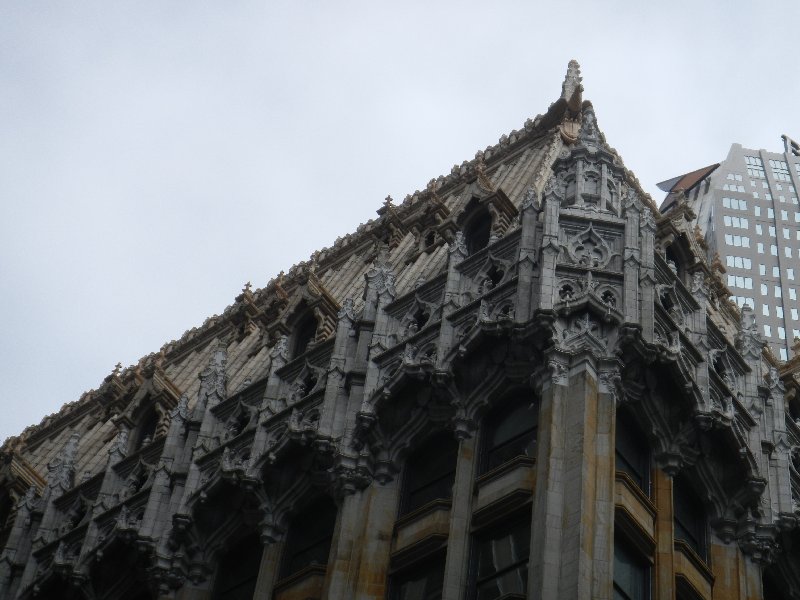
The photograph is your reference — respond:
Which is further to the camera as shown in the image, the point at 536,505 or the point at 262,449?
the point at 262,449

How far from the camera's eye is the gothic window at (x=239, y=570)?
3906 cm

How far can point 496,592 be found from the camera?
1232 inches

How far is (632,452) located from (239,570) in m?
10.5

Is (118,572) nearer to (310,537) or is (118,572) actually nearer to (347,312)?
(310,537)

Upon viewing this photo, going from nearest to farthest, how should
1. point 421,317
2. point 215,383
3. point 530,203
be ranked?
point 530,203
point 421,317
point 215,383

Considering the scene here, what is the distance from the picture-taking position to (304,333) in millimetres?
45375

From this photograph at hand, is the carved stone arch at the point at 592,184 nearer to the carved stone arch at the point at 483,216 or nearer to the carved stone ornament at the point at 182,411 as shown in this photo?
the carved stone arch at the point at 483,216

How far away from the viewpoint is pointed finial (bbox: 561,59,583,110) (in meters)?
50.5

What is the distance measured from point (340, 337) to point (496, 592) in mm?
10793

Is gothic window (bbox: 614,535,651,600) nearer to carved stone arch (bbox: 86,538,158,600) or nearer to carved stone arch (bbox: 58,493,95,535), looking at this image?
carved stone arch (bbox: 86,538,158,600)

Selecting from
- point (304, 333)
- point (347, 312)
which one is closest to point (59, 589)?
point (304, 333)

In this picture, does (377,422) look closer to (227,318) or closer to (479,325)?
(479,325)

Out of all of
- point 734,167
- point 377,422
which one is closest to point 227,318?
point 377,422

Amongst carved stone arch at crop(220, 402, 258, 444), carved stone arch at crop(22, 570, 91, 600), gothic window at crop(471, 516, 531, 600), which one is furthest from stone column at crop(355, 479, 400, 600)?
carved stone arch at crop(22, 570, 91, 600)
